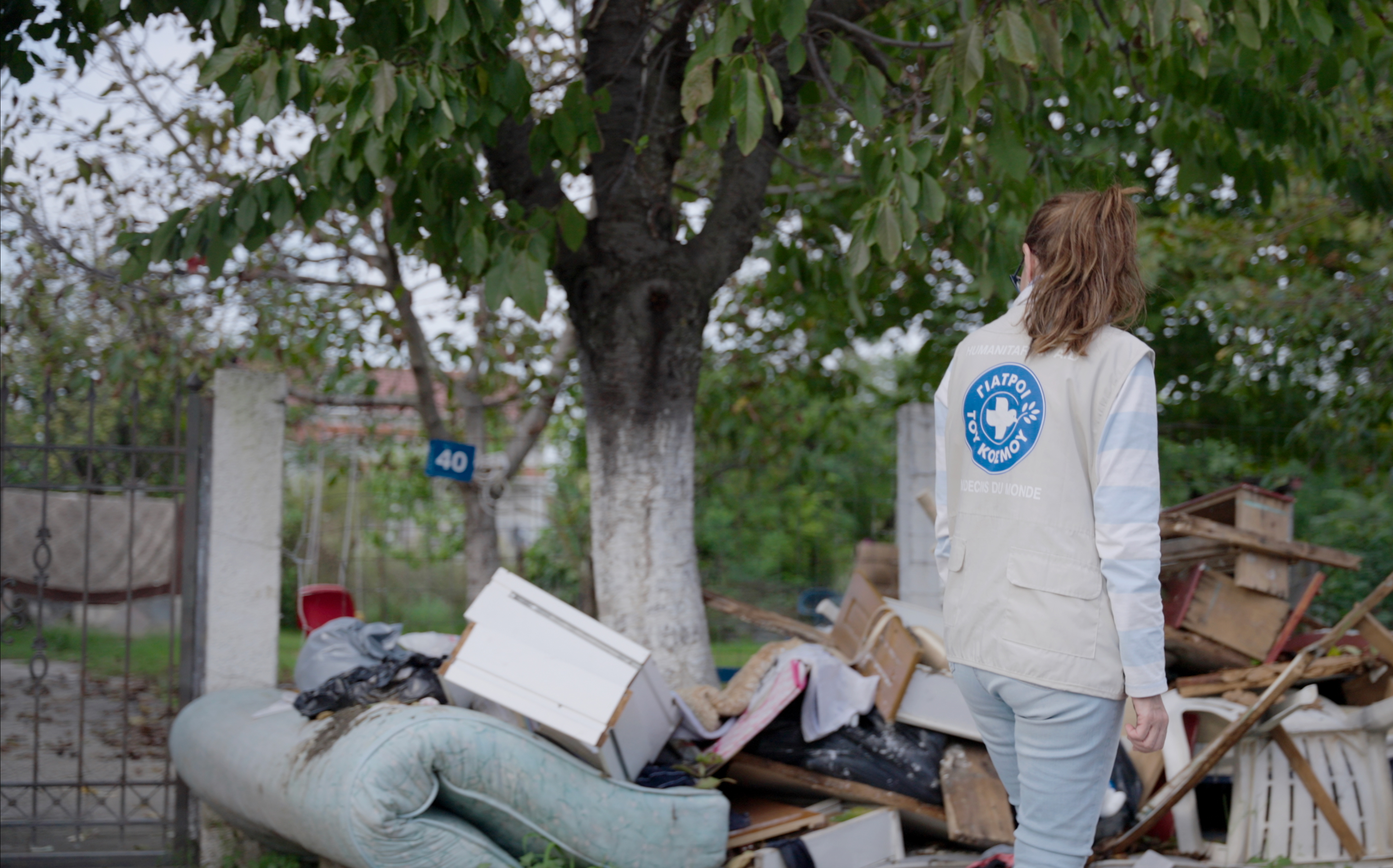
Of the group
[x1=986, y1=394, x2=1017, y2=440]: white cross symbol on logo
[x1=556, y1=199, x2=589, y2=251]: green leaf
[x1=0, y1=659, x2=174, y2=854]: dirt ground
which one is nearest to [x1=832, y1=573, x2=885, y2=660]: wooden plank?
[x1=556, y1=199, x2=589, y2=251]: green leaf

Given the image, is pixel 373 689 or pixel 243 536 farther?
pixel 243 536

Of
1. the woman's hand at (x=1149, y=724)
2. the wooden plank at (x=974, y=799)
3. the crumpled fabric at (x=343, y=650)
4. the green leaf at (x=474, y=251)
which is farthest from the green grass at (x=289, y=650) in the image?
the woman's hand at (x=1149, y=724)

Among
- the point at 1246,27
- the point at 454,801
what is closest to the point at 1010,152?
the point at 1246,27

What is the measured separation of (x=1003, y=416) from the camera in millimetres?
2164

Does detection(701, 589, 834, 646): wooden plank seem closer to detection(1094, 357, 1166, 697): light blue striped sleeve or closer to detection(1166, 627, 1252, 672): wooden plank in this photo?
detection(1166, 627, 1252, 672): wooden plank

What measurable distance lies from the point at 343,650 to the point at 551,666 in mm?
1231

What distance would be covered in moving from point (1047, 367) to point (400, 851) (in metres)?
2.33

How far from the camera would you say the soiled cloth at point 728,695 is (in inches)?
161

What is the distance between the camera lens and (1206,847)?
383 centimetres

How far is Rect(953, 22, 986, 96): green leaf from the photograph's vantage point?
313cm

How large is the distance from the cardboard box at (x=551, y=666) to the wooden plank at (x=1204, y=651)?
92.7 inches

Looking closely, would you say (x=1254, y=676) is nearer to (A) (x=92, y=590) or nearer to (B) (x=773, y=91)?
(B) (x=773, y=91)

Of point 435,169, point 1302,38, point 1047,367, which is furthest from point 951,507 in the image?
point 1302,38

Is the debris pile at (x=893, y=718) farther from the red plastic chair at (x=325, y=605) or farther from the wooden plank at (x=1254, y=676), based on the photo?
the red plastic chair at (x=325, y=605)
